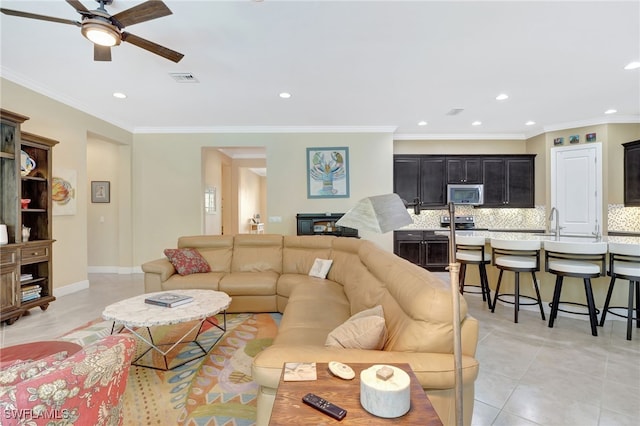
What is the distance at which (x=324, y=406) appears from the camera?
953 millimetres

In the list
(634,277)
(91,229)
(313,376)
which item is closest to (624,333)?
(634,277)

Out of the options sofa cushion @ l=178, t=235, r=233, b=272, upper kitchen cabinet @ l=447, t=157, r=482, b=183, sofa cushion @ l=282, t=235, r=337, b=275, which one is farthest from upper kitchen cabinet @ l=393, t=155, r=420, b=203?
sofa cushion @ l=178, t=235, r=233, b=272

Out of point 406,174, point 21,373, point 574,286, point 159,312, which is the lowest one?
point 574,286

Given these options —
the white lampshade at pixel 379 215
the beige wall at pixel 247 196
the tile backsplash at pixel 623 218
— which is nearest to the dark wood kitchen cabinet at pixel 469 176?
the tile backsplash at pixel 623 218

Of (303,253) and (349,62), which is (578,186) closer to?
(349,62)

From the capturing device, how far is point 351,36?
2.69m

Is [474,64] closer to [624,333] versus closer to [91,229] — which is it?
[624,333]

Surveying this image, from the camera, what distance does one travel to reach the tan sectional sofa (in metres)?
1.29

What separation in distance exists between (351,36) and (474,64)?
60.1 inches

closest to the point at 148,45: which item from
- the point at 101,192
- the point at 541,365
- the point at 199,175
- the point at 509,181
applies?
the point at 199,175

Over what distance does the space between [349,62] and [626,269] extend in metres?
3.53

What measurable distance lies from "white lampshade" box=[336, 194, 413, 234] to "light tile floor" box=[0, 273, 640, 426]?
5.40 ft

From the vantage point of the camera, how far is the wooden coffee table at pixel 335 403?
35.9 inches

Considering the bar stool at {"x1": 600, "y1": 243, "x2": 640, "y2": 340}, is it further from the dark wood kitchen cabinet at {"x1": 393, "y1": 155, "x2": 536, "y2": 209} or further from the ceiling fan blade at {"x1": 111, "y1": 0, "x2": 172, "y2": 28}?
the ceiling fan blade at {"x1": 111, "y1": 0, "x2": 172, "y2": 28}
